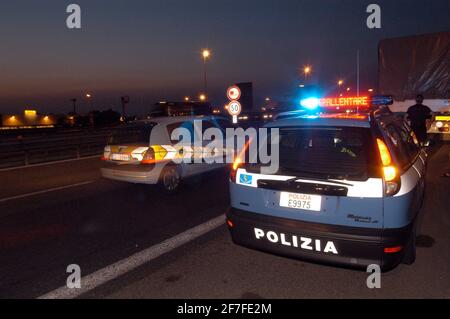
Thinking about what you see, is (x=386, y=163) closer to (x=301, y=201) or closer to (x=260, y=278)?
(x=301, y=201)

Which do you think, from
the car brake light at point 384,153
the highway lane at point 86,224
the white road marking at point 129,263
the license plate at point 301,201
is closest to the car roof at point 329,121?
the car brake light at point 384,153

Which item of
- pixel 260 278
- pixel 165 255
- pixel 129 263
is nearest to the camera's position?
pixel 260 278

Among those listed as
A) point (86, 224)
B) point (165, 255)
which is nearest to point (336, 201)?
point (165, 255)

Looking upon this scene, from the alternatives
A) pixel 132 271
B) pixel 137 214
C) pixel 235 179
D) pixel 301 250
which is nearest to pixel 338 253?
pixel 301 250

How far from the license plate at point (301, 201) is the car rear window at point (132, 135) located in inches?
178

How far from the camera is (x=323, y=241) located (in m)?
3.57

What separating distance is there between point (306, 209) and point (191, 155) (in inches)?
194

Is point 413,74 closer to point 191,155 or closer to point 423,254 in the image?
point 191,155

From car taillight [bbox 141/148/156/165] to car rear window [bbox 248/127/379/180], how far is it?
3.72 m

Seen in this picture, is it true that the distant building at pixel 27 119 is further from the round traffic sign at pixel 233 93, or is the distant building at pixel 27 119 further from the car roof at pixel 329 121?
the car roof at pixel 329 121

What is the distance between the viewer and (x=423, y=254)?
14.8 ft

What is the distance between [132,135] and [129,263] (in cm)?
405
